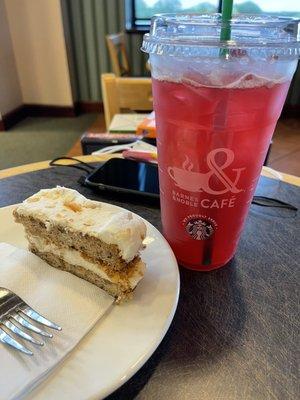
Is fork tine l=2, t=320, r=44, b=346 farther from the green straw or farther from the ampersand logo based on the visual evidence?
the green straw

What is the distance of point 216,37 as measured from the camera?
360 millimetres

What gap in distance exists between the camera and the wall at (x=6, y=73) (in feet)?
8.66

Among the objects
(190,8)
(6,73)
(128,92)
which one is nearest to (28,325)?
(128,92)

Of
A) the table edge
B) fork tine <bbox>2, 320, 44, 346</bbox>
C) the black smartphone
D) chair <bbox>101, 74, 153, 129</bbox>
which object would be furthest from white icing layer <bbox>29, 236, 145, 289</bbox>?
chair <bbox>101, 74, 153, 129</bbox>

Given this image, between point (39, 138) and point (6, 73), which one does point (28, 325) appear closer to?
point (39, 138)

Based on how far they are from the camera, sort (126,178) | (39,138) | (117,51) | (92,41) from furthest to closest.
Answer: (92,41)
(39,138)
(117,51)
(126,178)

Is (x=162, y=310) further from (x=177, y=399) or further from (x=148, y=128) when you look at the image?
(x=148, y=128)

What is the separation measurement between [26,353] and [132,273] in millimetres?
141

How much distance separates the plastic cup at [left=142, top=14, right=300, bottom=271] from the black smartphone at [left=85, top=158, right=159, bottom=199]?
206 millimetres

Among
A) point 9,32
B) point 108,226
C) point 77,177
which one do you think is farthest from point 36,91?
point 108,226

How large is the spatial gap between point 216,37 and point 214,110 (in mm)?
86

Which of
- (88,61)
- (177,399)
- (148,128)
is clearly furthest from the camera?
(88,61)

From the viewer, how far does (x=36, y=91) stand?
9.84ft

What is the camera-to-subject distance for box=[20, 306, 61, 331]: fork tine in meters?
0.35
